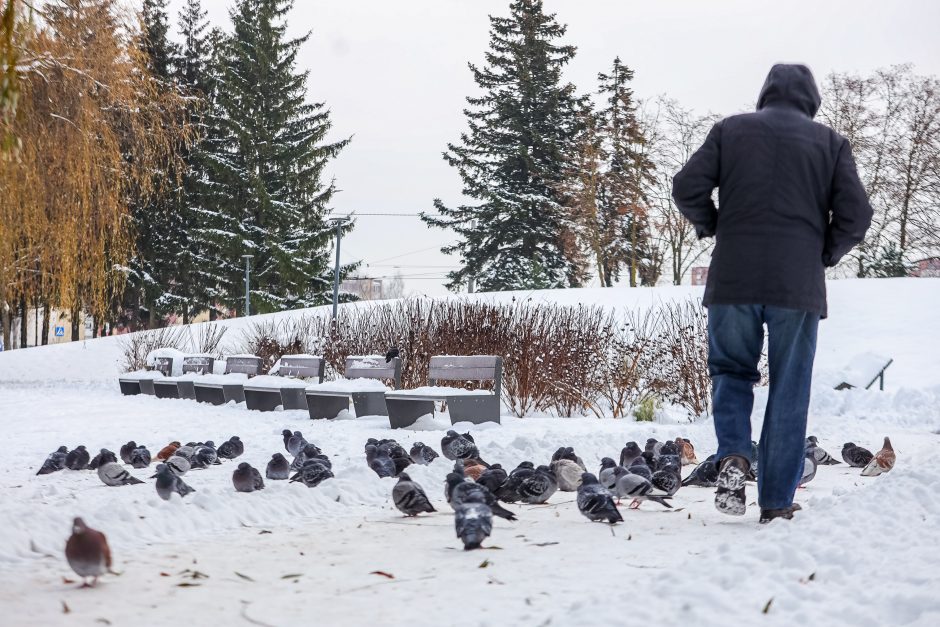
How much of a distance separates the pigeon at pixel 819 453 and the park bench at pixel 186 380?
34.0 ft

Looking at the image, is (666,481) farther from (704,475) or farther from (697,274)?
(697,274)

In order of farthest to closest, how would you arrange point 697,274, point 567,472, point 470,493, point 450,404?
point 697,274 < point 450,404 < point 567,472 < point 470,493

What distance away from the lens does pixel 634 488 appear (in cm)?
511

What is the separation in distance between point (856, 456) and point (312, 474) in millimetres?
4297

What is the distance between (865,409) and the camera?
1211 centimetres

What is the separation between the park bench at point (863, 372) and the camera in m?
14.0

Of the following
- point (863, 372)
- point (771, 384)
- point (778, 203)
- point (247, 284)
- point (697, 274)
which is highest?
point (697, 274)

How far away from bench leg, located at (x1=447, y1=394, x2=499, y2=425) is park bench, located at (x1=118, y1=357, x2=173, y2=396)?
327 inches

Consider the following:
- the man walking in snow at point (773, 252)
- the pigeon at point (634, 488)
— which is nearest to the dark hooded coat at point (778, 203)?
the man walking in snow at point (773, 252)

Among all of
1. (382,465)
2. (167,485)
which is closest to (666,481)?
(382,465)

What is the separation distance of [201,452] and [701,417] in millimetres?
7423

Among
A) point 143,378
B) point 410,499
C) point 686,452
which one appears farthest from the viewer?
point 143,378

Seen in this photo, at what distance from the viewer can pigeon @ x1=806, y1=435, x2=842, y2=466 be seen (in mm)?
6889

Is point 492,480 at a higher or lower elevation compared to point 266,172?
lower
